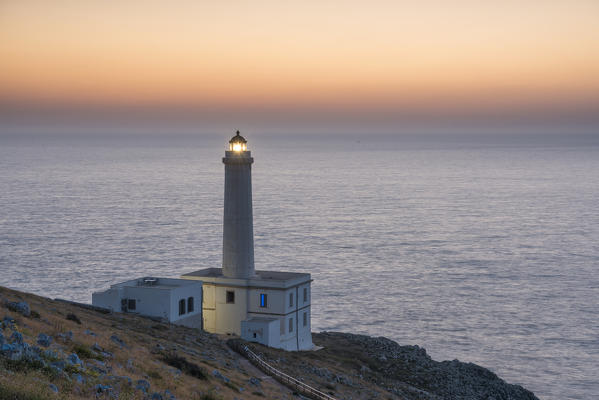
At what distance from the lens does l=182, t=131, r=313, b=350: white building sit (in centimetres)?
4831

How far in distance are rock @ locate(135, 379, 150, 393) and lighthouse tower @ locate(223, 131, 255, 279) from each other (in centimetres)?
2610

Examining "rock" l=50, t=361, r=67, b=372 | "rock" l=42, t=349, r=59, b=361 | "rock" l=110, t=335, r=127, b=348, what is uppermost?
"rock" l=42, t=349, r=59, b=361

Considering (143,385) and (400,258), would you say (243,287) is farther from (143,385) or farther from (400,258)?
(400,258)

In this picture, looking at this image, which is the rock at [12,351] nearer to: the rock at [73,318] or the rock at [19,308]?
the rock at [19,308]

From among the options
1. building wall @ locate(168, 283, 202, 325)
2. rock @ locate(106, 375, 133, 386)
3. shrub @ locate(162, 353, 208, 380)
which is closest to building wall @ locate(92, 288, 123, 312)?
building wall @ locate(168, 283, 202, 325)

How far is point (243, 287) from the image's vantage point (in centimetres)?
4875

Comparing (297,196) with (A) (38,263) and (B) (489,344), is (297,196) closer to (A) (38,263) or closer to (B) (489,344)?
(A) (38,263)

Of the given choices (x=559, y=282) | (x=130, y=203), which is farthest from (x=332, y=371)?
(x=130, y=203)

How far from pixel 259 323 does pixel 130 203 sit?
116 meters

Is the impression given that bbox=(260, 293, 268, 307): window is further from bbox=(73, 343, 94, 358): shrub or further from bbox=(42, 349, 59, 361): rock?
bbox=(42, 349, 59, 361): rock

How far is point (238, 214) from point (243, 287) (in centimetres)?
488

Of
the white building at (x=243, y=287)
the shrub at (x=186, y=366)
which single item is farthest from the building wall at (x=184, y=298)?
the shrub at (x=186, y=366)

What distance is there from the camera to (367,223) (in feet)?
421

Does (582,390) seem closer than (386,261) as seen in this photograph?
Yes
